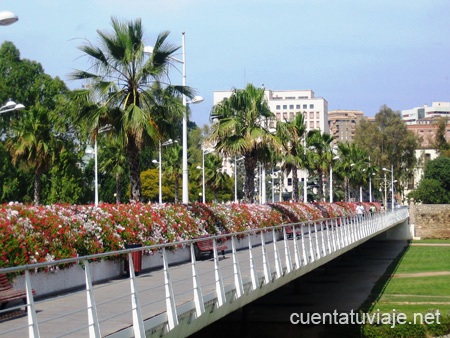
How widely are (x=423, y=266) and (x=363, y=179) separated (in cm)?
5774

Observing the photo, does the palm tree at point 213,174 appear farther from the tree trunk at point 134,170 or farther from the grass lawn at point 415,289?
the tree trunk at point 134,170

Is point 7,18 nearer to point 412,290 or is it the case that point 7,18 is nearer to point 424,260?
point 412,290

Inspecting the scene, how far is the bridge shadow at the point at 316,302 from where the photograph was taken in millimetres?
24105

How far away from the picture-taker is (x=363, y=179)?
361ft

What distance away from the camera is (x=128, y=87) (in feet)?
84.1

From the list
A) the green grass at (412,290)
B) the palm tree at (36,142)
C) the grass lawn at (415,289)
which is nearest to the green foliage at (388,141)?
the grass lawn at (415,289)

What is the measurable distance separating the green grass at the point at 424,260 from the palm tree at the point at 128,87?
91.8 feet

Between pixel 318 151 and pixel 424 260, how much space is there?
721 inches

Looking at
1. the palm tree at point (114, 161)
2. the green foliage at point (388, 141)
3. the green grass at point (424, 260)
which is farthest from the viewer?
the green foliage at point (388, 141)

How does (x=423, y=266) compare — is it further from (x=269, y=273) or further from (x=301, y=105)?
(x=301, y=105)

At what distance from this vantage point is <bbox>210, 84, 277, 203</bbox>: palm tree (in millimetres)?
37344

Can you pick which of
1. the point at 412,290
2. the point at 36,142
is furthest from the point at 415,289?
the point at 36,142

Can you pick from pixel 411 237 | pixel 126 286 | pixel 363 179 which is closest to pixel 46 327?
pixel 126 286

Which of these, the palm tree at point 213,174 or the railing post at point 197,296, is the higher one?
the palm tree at point 213,174
